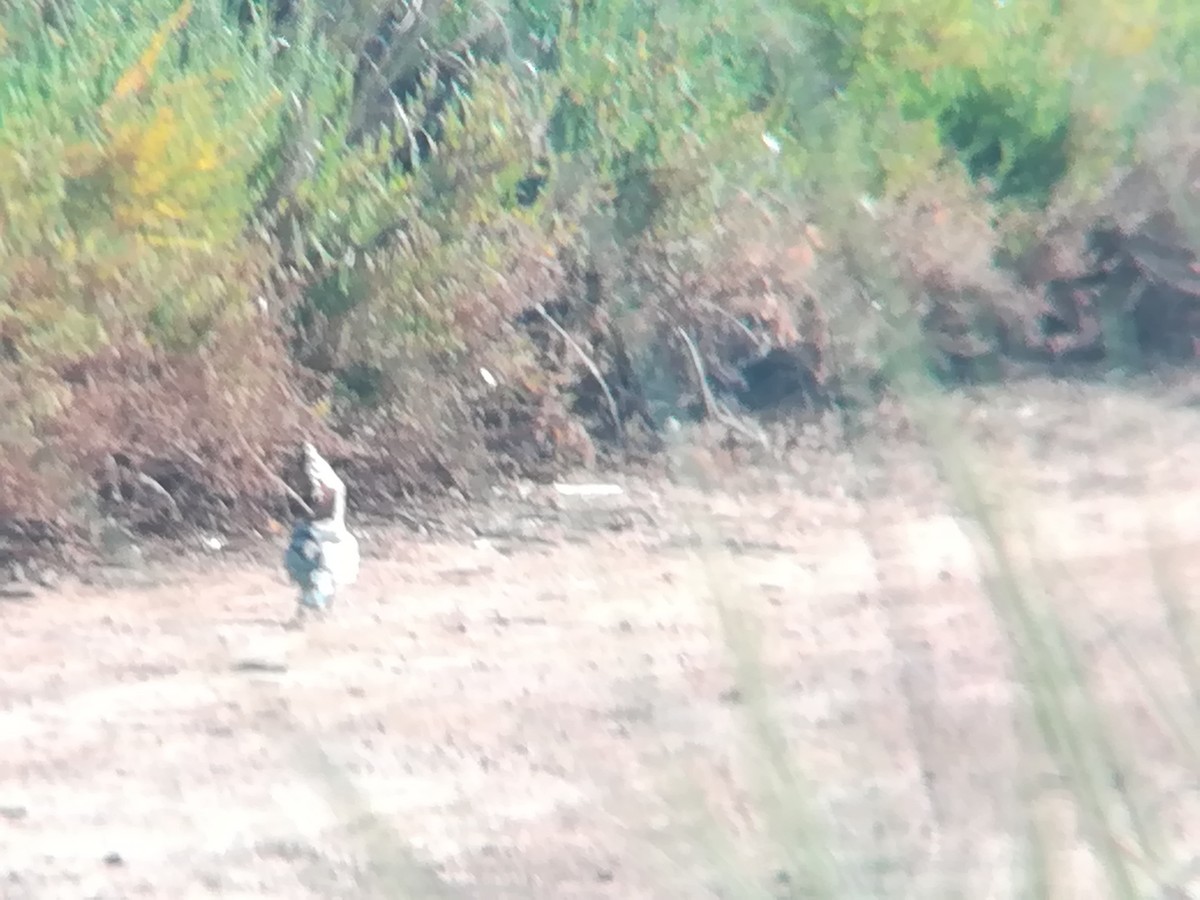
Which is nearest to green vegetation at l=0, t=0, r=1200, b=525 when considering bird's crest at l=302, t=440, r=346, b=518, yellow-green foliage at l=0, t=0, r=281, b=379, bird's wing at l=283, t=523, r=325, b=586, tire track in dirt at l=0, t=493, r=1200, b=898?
yellow-green foliage at l=0, t=0, r=281, b=379

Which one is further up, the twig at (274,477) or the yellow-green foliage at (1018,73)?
the yellow-green foliage at (1018,73)

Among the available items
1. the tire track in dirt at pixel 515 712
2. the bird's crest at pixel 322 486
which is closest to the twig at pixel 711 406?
the tire track in dirt at pixel 515 712

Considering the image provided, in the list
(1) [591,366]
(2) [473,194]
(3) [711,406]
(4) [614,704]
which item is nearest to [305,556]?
(4) [614,704]

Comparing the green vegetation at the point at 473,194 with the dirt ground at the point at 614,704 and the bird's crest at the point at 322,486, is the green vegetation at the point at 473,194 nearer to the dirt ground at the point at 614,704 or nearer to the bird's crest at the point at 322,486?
the dirt ground at the point at 614,704

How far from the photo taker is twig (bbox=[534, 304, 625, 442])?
33.3 ft

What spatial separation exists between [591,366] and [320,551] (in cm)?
335

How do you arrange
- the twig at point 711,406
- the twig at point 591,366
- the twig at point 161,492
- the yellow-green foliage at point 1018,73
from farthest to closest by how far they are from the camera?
the yellow-green foliage at point 1018,73
the twig at point 711,406
the twig at point 591,366
the twig at point 161,492

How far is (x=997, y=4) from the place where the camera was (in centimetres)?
1277

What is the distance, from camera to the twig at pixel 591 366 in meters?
10.2

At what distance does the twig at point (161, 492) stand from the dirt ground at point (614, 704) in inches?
12.1

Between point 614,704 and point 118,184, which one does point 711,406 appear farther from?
point 614,704

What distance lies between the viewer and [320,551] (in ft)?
23.4

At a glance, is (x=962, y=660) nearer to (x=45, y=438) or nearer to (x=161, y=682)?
(x=161, y=682)

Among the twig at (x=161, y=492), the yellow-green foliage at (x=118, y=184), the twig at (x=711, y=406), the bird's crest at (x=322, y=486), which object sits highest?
the yellow-green foliage at (x=118, y=184)
